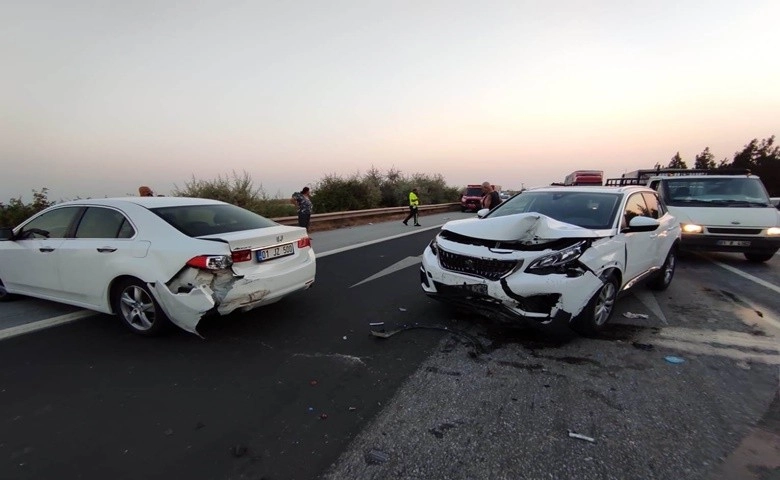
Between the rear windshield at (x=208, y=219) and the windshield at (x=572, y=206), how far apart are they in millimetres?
3461

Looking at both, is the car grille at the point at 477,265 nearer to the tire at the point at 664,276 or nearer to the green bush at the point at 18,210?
the tire at the point at 664,276

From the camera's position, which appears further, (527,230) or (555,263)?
(527,230)

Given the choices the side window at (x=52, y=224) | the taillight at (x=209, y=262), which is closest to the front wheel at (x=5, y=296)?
the side window at (x=52, y=224)

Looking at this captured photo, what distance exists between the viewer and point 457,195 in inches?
1575

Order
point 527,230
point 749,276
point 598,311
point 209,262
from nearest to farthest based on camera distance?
point 209,262, point 527,230, point 598,311, point 749,276

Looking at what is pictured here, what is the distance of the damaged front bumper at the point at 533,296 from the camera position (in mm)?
3807

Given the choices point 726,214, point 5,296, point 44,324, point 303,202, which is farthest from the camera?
point 303,202

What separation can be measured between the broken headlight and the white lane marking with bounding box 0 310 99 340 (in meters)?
5.28

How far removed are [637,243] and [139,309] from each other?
583cm

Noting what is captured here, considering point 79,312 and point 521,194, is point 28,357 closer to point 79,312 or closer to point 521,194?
point 79,312

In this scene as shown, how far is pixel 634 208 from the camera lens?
17.5 ft

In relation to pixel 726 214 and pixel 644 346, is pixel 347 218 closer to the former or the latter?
pixel 726 214

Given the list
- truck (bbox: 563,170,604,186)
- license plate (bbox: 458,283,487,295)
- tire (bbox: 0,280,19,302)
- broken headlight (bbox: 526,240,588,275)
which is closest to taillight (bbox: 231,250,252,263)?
license plate (bbox: 458,283,487,295)

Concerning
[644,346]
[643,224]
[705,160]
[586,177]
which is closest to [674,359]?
[644,346]
